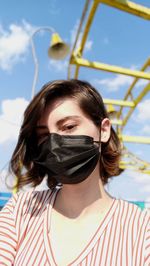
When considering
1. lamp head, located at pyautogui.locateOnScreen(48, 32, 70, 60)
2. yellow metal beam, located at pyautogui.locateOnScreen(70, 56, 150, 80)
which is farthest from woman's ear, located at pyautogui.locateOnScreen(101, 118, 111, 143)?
yellow metal beam, located at pyautogui.locateOnScreen(70, 56, 150, 80)

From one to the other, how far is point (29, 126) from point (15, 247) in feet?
1.73

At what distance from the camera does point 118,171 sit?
182 cm

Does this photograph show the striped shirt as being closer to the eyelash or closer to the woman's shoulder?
the woman's shoulder

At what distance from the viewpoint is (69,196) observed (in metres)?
1.52

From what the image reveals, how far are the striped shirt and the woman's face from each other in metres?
0.31

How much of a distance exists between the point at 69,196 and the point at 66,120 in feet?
1.04

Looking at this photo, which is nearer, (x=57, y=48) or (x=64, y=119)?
(x=64, y=119)

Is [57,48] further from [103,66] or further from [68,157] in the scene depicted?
[68,157]

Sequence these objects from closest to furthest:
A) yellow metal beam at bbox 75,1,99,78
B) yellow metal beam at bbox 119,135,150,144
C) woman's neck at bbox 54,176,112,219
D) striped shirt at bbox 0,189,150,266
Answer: striped shirt at bbox 0,189,150,266, woman's neck at bbox 54,176,112,219, yellow metal beam at bbox 75,1,99,78, yellow metal beam at bbox 119,135,150,144

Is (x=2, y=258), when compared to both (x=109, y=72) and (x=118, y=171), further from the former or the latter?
(x=109, y=72)

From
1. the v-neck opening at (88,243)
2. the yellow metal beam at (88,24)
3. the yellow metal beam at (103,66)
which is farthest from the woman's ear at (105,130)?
the yellow metal beam at (103,66)

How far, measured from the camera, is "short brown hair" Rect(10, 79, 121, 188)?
160cm

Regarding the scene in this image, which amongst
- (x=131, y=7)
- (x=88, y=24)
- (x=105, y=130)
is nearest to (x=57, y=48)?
(x=88, y=24)

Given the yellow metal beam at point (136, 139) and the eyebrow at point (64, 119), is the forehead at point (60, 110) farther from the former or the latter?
the yellow metal beam at point (136, 139)
